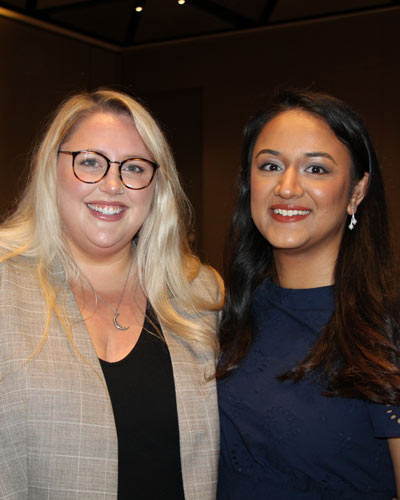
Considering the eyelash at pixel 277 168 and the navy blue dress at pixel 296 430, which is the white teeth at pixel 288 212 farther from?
the navy blue dress at pixel 296 430

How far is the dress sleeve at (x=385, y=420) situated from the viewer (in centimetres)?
156

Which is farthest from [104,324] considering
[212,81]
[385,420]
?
[212,81]

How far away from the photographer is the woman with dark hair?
1635 millimetres

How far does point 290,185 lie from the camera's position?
72.2 inches

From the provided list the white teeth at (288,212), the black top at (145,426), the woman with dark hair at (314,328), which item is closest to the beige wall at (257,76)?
the woman with dark hair at (314,328)

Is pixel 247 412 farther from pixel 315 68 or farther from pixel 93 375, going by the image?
pixel 315 68

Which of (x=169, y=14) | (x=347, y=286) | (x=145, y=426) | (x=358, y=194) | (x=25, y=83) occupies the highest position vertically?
(x=169, y=14)

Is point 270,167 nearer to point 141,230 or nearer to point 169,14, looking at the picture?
point 141,230

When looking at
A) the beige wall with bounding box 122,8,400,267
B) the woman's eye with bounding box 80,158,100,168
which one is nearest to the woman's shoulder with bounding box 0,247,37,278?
the woman's eye with bounding box 80,158,100,168

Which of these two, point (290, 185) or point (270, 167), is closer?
point (290, 185)

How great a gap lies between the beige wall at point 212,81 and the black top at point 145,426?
13.8 ft

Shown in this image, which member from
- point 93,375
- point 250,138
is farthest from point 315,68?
point 93,375

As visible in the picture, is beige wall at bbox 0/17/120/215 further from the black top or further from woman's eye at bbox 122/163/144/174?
the black top

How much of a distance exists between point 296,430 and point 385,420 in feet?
0.82
